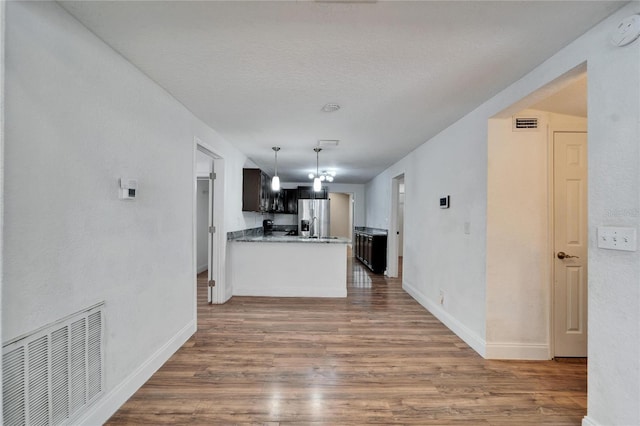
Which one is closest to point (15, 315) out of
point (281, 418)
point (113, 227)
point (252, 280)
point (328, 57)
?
point (113, 227)

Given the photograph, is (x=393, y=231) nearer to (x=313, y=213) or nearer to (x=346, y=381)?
(x=313, y=213)

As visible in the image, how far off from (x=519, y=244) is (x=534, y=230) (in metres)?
0.19

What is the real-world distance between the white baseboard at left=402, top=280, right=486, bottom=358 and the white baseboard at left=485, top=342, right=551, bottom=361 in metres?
0.08

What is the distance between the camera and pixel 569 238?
278 centimetres

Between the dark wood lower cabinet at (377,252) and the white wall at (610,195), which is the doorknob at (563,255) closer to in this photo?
the white wall at (610,195)

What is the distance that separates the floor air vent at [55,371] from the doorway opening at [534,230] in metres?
3.11

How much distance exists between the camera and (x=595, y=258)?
1.73m

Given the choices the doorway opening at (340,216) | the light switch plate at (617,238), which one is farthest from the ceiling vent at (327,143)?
the doorway opening at (340,216)

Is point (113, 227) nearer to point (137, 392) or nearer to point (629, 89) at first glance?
point (137, 392)

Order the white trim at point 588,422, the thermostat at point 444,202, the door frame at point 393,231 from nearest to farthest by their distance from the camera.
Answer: the white trim at point 588,422
the thermostat at point 444,202
the door frame at point 393,231

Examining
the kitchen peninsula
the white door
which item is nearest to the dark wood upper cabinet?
the kitchen peninsula

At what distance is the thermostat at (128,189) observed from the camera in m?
2.02

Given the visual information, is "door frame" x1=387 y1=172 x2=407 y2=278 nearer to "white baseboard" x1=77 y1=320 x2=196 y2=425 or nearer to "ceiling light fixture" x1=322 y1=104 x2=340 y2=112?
"ceiling light fixture" x1=322 y1=104 x2=340 y2=112

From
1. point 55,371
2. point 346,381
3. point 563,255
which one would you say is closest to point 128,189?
point 55,371
